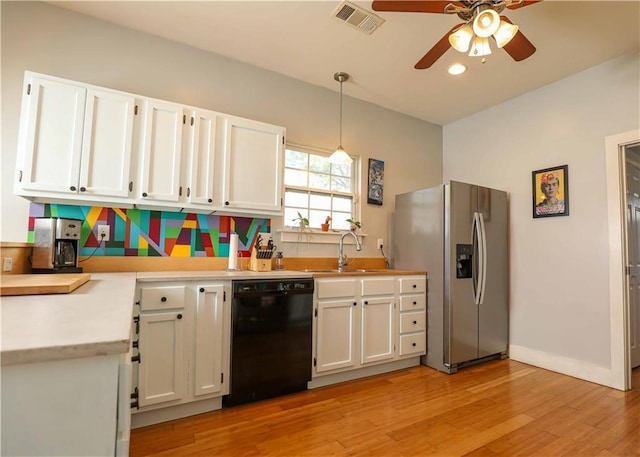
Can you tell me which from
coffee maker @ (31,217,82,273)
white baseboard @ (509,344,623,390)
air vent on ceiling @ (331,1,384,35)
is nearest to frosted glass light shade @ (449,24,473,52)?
air vent on ceiling @ (331,1,384,35)

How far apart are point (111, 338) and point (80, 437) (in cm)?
20

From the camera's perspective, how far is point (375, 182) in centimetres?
377

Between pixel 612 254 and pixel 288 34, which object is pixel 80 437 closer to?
pixel 288 34

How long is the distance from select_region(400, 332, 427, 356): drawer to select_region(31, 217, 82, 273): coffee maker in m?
2.67

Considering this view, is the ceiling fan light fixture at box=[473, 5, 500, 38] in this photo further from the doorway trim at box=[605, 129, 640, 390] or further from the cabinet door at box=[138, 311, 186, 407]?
the cabinet door at box=[138, 311, 186, 407]

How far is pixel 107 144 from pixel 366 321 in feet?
7.89

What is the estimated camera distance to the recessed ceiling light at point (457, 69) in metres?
2.92

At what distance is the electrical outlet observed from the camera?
2402 mm

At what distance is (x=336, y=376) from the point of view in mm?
2742

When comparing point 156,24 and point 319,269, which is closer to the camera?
point 156,24

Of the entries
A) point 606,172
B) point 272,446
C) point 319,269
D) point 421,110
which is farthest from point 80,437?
point 421,110

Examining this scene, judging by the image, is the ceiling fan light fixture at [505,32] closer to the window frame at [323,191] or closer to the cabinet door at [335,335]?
the window frame at [323,191]

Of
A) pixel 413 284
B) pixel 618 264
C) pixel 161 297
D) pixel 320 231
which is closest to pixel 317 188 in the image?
pixel 320 231

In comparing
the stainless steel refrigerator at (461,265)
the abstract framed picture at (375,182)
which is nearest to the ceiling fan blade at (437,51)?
the stainless steel refrigerator at (461,265)
